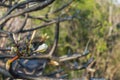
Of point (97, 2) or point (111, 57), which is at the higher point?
point (97, 2)

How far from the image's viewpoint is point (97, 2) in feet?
70.3

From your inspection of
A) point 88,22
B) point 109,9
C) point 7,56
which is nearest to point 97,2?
point 109,9

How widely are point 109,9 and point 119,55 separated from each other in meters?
2.45

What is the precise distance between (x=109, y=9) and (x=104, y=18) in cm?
66

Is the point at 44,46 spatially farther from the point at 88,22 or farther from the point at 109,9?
the point at 109,9

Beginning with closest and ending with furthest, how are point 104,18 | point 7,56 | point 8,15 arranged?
point 8,15, point 7,56, point 104,18

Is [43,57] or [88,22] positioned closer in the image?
[43,57]

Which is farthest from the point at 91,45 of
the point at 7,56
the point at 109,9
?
the point at 7,56

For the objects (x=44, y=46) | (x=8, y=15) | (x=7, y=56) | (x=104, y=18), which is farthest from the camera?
(x=104, y=18)

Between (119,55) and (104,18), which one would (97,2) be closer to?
(104,18)

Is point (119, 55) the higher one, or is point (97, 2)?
point (97, 2)

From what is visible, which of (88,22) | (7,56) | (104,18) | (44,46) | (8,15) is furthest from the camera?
(104,18)

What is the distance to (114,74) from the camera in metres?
20.7

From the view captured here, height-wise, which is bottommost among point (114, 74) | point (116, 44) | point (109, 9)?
point (114, 74)
